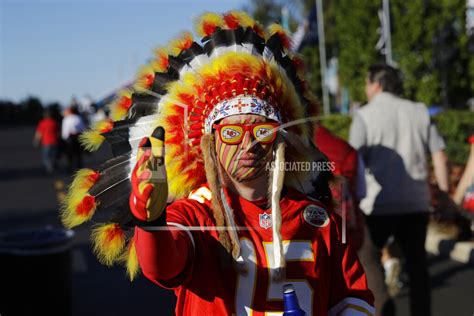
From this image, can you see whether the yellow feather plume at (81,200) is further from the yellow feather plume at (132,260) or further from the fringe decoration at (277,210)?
the fringe decoration at (277,210)

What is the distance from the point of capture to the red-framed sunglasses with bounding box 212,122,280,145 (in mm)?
2023

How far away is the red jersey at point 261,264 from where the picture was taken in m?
1.96

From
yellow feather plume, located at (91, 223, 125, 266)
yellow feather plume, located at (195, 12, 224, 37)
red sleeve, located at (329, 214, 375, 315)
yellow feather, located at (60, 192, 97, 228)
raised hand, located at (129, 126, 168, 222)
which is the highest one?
yellow feather plume, located at (195, 12, 224, 37)

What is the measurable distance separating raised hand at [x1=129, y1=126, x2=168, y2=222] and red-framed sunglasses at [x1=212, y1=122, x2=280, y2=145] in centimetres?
47

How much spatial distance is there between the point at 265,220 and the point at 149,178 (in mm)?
626

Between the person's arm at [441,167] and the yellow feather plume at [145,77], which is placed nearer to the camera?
the yellow feather plume at [145,77]

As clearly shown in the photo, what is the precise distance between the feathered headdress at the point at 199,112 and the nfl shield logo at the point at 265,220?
0.04 meters

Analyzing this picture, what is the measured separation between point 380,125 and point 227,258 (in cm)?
245

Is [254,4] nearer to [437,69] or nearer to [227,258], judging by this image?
[437,69]

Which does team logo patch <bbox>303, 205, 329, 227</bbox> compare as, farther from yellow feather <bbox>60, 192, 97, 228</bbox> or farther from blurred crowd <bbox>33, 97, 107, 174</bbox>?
blurred crowd <bbox>33, 97, 107, 174</bbox>

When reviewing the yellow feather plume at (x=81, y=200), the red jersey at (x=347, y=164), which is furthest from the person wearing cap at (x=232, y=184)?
the red jersey at (x=347, y=164)

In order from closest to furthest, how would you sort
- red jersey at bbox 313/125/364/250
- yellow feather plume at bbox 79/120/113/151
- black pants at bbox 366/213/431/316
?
yellow feather plume at bbox 79/120/113/151 < red jersey at bbox 313/125/364/250 < black pants at bbox 366/213/431/316

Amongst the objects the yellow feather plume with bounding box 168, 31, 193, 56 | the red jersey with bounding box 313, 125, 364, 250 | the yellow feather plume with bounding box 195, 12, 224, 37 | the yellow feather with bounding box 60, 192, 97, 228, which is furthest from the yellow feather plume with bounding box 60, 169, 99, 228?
the red jersey with bounding box 313, 125, 364, 250

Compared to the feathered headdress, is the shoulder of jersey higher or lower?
lower
